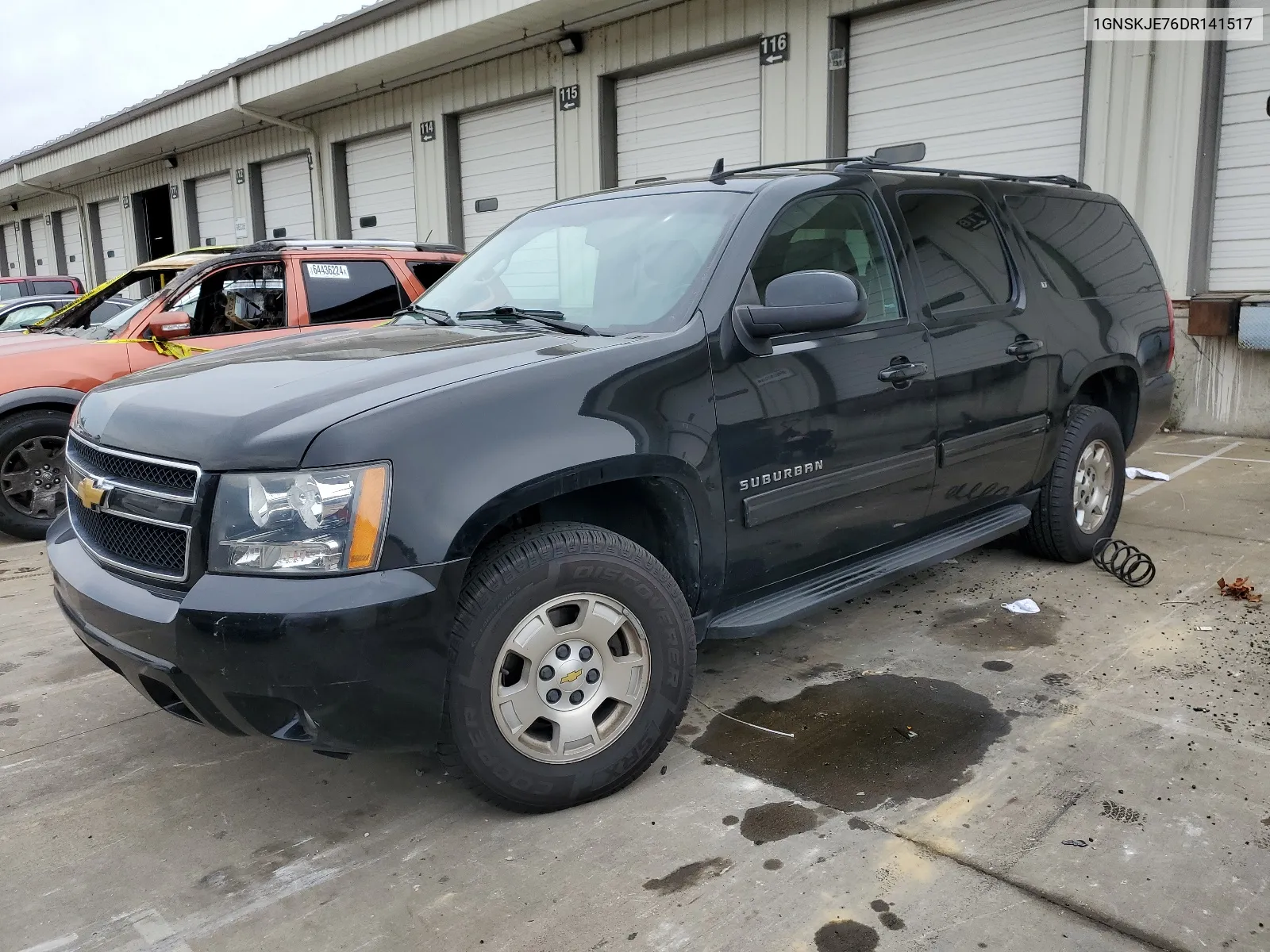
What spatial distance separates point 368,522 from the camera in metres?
2.49

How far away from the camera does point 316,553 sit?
249 cm

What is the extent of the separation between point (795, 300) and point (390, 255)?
501cm

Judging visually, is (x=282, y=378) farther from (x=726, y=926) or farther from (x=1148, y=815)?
(x=1148, y=815)

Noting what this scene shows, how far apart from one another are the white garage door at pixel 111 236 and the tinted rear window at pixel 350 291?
2286 centimetres

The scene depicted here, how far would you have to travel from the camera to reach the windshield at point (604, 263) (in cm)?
339

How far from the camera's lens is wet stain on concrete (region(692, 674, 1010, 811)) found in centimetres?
305

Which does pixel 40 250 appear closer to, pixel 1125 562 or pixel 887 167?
pixel 887 167

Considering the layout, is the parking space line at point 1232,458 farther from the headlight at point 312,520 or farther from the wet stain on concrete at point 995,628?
the headlight at point 312,520

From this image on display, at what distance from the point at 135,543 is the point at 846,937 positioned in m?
2.09

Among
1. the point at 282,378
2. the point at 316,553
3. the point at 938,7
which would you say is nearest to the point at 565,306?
the point at 282,378

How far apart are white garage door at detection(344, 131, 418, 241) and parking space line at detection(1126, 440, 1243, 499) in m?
12.3

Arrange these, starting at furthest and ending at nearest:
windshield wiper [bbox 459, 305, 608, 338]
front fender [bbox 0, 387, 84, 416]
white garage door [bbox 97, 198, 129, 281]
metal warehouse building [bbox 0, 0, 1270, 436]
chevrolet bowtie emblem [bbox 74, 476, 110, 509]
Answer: white garage door [bbox 97, 198, 129, 281] < metal warehouse building [bbox 0, 0, 1270, 436] < front fender [bbox 0, 387, 84, 416] < windshield wiper [bbox 459, 305, 608, 338] < chevrolet bowtie emblem [bbox 74, 476, 110, 509]

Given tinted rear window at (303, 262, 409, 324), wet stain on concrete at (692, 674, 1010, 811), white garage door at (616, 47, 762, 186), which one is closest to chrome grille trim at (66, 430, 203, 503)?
wet stain on concrete at (692, 674, 1010, 811)

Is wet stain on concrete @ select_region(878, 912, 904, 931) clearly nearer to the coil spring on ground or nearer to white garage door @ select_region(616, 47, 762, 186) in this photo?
the coil spring on ground
